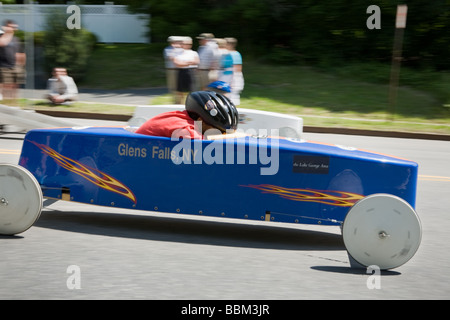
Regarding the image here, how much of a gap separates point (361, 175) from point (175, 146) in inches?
62.3

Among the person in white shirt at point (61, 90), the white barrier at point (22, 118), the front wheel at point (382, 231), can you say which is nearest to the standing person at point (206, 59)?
the person in white shirt at point (61, 90)

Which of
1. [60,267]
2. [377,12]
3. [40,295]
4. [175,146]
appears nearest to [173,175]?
[175,146]

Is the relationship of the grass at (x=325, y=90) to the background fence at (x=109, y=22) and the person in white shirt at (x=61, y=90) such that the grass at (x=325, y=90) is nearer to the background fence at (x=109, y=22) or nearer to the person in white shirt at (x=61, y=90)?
the person in white shirt at (x=61, y=90)

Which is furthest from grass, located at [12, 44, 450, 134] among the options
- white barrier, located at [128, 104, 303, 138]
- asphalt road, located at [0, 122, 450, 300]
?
asphalt road, located at [0, 122, 450, 300]

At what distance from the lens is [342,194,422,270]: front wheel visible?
4746 mm

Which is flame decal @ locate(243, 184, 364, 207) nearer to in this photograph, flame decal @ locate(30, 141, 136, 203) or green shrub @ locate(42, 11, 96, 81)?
flame decal @ locate(30, 141, 136, 203)

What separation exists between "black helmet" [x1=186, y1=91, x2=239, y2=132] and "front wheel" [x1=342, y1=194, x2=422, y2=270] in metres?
1.56

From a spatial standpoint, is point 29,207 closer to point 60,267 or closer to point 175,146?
point 60,267

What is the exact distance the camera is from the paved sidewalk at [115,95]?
56.7ft

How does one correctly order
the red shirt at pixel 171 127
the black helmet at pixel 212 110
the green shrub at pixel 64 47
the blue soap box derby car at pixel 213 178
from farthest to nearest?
the green shrub at pixel 64 47
the black helmet at pixel 212 110
the red shirt at pixel 171 127
the blue soap box derby car at pixel 213 178

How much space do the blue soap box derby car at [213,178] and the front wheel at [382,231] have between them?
11 mm

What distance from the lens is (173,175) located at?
5.61m
